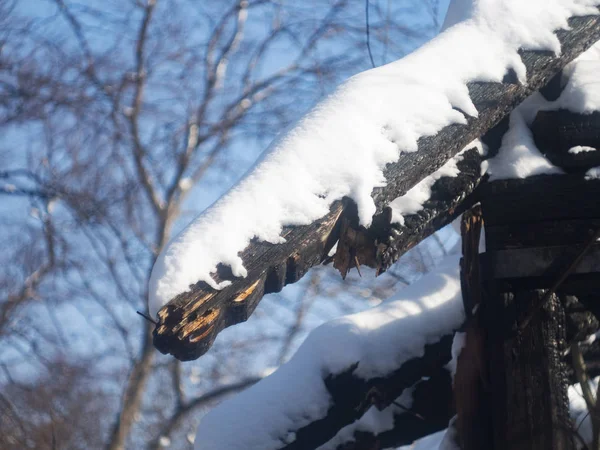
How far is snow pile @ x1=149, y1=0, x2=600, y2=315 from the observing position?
54.4 inches

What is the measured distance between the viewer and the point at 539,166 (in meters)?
2.19

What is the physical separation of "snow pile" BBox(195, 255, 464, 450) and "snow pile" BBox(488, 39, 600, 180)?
0.55 m

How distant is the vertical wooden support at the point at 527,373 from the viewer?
203 centimetres

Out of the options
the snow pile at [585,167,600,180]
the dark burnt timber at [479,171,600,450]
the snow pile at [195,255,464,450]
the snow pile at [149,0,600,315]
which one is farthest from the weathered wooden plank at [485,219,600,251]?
the snow pile at [149,0,600,315]

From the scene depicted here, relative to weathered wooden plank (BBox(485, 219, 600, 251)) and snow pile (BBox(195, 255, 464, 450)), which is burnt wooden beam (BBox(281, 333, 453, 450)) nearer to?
snow pile (BBox(195, 255, 464, 450))

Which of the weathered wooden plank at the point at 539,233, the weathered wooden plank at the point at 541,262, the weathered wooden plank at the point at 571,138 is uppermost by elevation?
the weathered wooden plank at the point at 571,138

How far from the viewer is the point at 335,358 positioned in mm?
2459

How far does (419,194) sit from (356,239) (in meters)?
0.50

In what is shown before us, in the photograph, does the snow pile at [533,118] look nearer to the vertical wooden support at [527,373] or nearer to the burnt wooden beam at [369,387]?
the vertical wooden support at [527,373]

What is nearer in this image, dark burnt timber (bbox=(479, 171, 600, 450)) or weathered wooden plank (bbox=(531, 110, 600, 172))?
dark burnt timber (bbox=(479, 171, 600, 450))

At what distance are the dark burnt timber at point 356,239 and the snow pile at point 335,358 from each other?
424 mm

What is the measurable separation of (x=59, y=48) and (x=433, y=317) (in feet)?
22.0

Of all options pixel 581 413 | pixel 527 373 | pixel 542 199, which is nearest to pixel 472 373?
pixel 527 373

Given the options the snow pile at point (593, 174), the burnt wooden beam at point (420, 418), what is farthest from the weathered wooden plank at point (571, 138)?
the burnt wooden beam at point (420, 418)
